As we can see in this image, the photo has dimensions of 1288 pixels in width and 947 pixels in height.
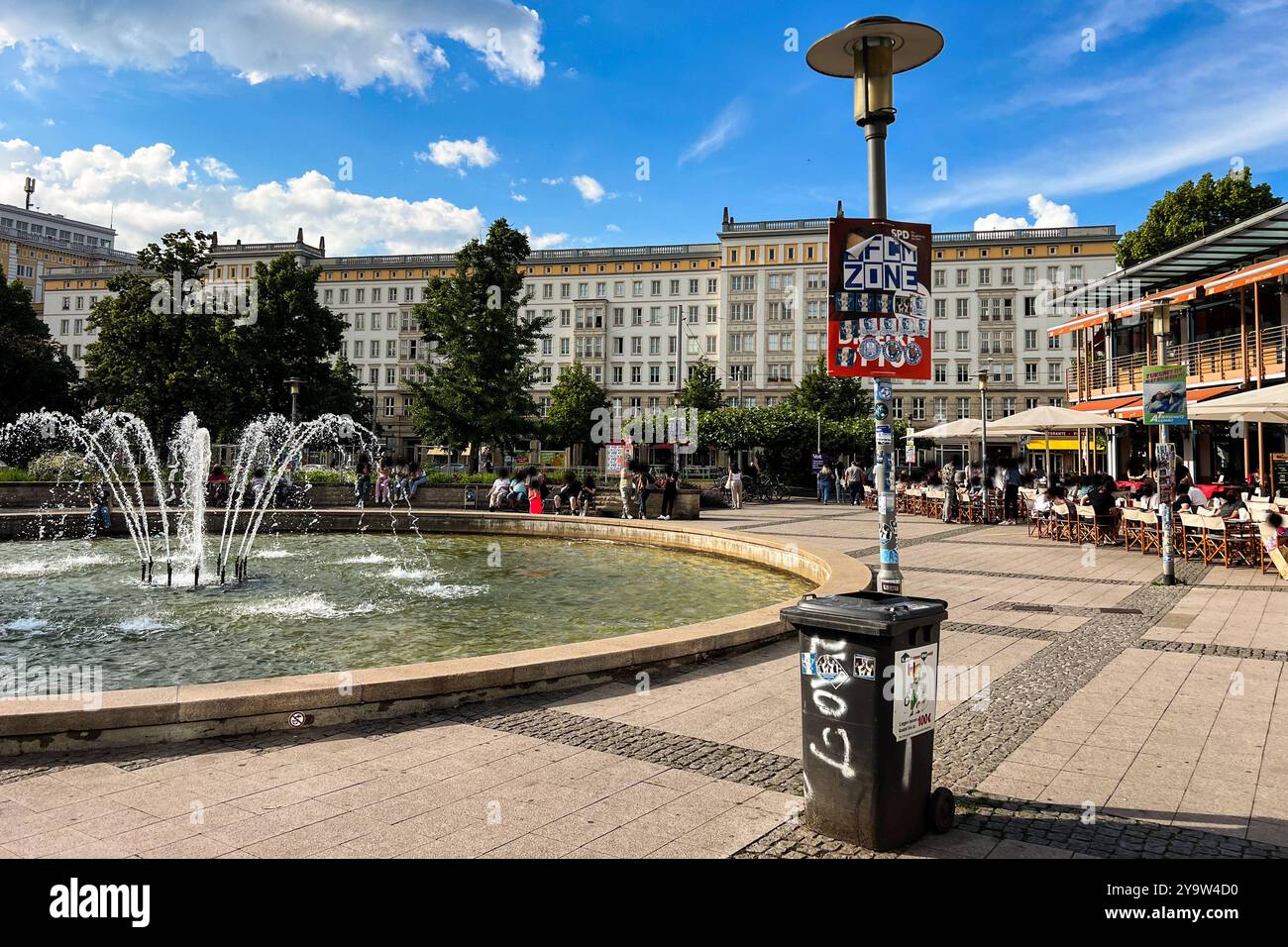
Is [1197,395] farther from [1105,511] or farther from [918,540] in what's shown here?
[918,540]

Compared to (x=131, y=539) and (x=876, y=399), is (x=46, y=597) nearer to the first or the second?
(x=131, y=539)

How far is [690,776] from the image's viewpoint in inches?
174

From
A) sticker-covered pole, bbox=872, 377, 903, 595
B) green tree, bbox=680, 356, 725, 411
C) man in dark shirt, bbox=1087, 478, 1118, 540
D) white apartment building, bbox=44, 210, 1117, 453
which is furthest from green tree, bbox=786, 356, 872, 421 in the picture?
sticker-covered pole, bbox=872, 377, 903, 595

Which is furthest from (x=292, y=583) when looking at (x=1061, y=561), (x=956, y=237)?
(x=956, y=237)

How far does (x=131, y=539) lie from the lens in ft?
59.5

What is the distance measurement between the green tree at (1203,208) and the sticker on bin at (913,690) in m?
36.9

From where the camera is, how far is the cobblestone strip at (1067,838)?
11.5 ft

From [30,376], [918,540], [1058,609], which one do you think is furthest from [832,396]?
[1058,609]

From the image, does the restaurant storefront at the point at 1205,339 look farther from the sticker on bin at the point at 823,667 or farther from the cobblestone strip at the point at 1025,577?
the sticker on bin at the point at 823,667

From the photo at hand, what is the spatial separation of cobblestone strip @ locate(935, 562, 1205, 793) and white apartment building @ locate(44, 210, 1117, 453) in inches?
2366

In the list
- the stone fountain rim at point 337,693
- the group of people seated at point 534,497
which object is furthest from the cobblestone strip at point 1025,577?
the group of people seated at point 534,497

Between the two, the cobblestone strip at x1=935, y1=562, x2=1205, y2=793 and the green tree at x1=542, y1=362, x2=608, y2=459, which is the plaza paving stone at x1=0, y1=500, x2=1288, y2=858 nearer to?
the cobblestone strip at x1=935, y1=562, x2=1205, y2=793

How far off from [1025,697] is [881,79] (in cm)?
432

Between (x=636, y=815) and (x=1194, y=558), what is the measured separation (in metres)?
13.8
